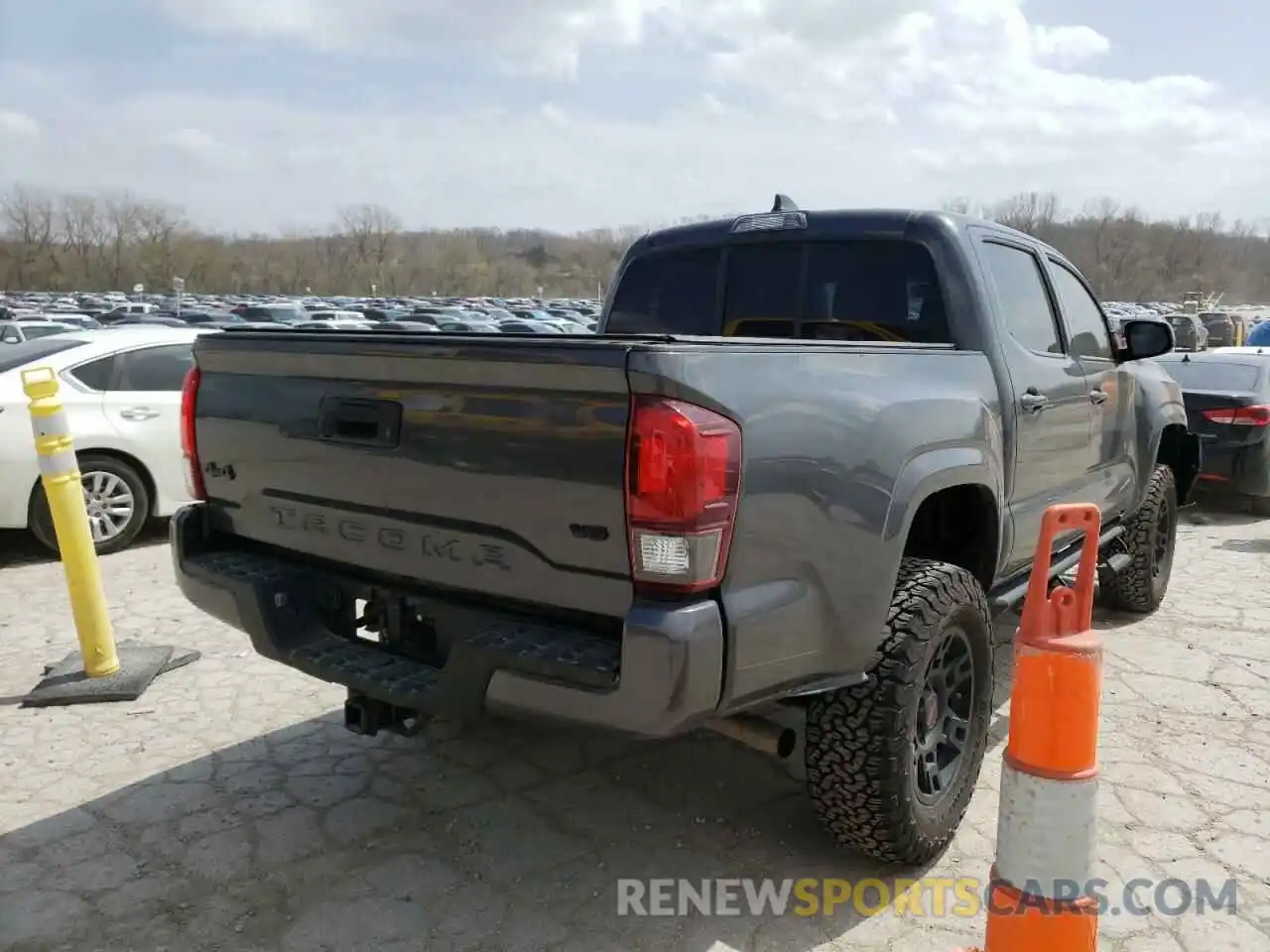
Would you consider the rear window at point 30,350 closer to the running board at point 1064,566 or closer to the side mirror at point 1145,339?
the running board at point 1064,566

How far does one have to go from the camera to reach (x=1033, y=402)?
11.9 ft

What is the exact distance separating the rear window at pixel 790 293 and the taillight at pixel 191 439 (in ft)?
Answer: 5.74

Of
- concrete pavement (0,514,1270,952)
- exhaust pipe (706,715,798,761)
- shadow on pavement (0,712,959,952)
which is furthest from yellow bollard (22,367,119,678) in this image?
exhaust pipe (706,715,798,761)

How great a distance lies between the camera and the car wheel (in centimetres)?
657

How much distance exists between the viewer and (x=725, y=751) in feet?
12.5

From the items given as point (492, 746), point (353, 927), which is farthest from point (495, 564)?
point (492, 746)

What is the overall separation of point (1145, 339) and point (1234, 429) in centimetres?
487

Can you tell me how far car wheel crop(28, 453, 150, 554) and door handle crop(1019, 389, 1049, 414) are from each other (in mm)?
5880

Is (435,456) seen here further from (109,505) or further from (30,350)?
(30,350)

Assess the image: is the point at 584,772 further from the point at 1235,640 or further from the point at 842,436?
the point at 1235,640

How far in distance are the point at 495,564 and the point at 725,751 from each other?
1763 millimetres

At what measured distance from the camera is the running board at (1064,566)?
367cm

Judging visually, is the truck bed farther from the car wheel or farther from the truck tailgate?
the car wheel

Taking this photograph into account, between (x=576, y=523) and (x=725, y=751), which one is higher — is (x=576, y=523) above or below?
above
